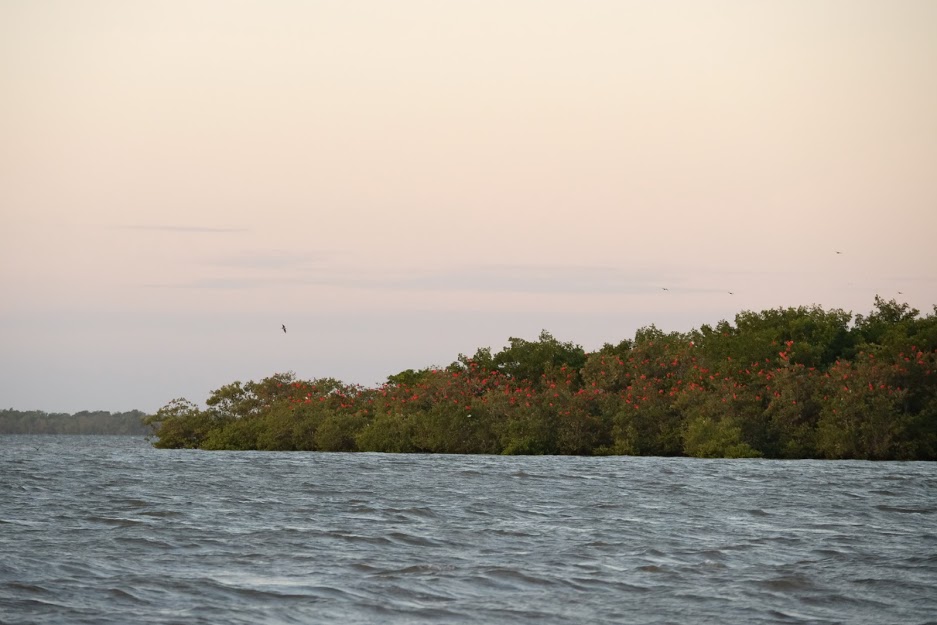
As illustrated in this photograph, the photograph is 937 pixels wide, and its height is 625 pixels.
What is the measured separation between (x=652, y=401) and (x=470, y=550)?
120 ft

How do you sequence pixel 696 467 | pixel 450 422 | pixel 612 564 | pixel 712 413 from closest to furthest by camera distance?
pixel 612 564 < pixel 696 467 < pixel 712 413 < pixel 450 422

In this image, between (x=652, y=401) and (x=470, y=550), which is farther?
(x=652, y=401)

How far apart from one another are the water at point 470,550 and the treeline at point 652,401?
12906mm

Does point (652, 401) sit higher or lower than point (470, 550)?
higher

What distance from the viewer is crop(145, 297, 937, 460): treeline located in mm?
51656

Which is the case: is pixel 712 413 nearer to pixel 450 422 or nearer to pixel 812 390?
pixel 812 390

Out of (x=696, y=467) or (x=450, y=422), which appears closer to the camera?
(x=696, y=467)

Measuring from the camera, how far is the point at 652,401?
188ft

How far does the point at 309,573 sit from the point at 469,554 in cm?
344

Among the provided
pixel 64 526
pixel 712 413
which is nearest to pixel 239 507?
pixel 64 526

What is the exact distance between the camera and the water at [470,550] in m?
16.3

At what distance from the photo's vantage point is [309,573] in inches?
741

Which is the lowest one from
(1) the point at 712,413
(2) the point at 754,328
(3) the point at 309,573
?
(3) the point at 309,573

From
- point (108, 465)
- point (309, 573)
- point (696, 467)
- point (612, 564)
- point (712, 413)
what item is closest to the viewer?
point (309, 573)
